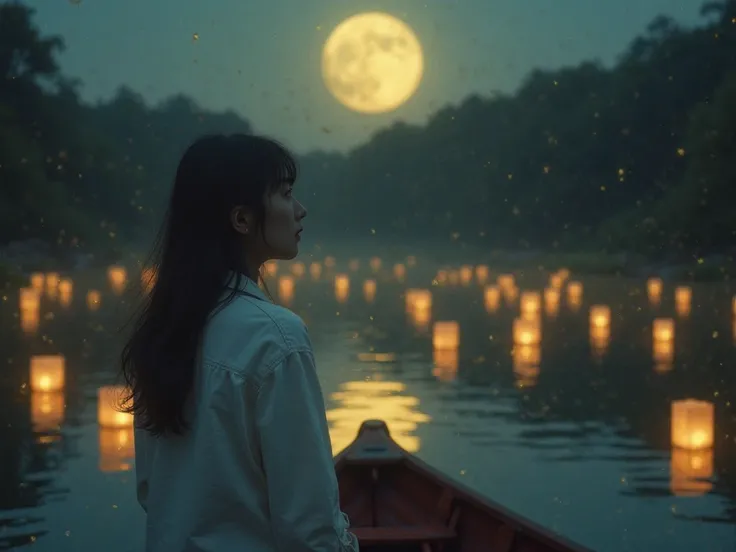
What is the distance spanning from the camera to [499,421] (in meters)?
11.4

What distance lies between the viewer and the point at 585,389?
1327 centimetres

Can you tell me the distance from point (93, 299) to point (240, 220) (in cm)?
2820

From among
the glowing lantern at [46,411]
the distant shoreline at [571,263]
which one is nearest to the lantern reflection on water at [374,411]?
the glowing lantern at [46,411]

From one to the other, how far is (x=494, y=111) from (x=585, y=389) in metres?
71.2

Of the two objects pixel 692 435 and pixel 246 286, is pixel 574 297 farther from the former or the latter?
pixel 246 286

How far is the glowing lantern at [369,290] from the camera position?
2995 cm

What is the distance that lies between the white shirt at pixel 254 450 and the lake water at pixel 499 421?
509 centimetres

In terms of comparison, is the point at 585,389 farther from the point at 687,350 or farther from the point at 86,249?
the point at 86,249

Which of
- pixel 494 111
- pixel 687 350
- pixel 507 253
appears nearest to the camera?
pixel 687 350

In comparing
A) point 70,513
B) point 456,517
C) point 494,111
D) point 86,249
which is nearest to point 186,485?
point 456,517

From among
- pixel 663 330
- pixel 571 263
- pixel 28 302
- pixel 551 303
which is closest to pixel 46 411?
pixel 663 330

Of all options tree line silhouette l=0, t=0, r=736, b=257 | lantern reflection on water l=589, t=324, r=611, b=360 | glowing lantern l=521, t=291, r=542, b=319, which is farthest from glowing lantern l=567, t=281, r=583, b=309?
tree line silhouette l=0, t=0, r=736, b=257

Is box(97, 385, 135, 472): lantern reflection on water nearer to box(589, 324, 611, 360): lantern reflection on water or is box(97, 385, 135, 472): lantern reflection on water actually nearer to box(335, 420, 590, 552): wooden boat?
box(335, 420, 590, 552): wooden boat

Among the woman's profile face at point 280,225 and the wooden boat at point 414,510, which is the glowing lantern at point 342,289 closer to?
the wooden boat at point 414,510
